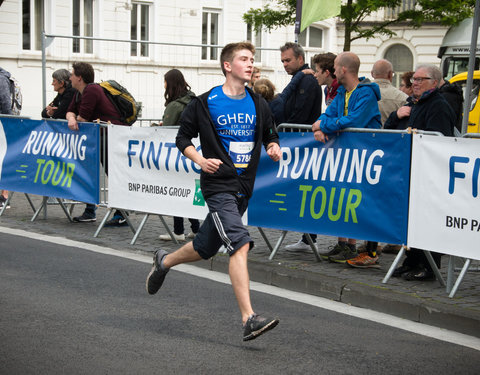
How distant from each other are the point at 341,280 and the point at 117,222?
13.1ft

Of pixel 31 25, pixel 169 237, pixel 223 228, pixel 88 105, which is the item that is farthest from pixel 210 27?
pixel 223 228

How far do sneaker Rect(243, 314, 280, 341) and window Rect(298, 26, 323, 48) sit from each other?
101 feet

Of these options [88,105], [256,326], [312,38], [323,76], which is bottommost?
[256,326]

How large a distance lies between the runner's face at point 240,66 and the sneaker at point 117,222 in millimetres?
4926

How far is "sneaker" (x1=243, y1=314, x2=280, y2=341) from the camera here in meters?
5.18

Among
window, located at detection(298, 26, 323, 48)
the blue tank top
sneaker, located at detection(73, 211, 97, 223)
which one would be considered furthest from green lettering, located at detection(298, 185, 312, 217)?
window, located at detection(298, 26, 323, 48)

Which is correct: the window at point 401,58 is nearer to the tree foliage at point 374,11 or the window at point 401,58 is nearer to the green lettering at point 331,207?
the tree foliage at point 374,11

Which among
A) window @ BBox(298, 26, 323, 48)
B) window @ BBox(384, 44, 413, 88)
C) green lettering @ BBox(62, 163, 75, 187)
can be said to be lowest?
green lettering @ BBox(62, 163, 75, 187)

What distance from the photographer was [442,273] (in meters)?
7.69

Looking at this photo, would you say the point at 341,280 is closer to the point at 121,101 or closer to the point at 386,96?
the point at 386,96

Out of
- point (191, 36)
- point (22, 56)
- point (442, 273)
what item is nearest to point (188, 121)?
point (442, 273)

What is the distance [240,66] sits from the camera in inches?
226

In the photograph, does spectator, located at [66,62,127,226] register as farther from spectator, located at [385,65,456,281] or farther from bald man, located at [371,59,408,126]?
spectator, located at [385,65,456,281]

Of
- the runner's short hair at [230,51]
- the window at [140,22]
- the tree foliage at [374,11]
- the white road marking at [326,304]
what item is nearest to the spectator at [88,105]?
the white road marking at [326,304]
